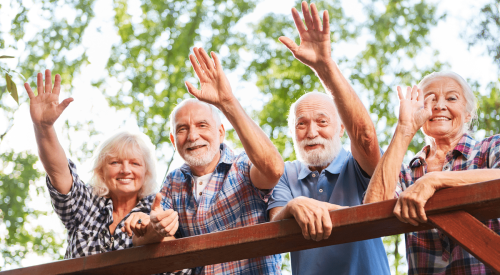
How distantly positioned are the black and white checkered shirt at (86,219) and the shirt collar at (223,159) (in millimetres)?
296

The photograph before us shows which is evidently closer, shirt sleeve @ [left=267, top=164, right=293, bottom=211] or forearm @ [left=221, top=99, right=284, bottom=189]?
forearm @ [left=221, top=99, right=284, bottom=189]

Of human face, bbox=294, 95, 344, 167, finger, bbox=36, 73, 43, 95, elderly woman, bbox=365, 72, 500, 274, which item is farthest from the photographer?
human face, bbox=294, 95, 344, 167

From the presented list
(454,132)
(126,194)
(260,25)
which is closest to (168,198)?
(126,194)

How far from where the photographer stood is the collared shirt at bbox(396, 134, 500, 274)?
2.36m

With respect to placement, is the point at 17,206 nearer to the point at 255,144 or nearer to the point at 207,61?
the point at 207,61

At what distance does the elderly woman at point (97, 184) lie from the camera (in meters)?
2.78

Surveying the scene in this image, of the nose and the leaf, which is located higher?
the nose

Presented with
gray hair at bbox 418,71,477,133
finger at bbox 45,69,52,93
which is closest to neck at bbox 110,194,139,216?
finger at bbox 45,69,52,93

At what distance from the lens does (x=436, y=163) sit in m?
2.73

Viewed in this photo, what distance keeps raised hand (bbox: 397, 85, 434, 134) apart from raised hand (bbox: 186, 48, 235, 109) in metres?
0.78

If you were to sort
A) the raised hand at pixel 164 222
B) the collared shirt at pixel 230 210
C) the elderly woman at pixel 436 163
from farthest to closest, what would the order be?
the collared shirt at pixel 230 210 < the raised hand at pixel 164 222 < the elderly woman at pixel 436 163

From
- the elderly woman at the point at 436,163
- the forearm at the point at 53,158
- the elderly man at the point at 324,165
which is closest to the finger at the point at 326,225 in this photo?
the elderly man at the point at 324,165

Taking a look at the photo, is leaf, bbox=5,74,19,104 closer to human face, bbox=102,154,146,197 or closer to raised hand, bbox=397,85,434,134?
human face, bbox=102,154,146,197

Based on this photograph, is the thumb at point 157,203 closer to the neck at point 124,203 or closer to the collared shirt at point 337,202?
the collared shirt at point 337,202
